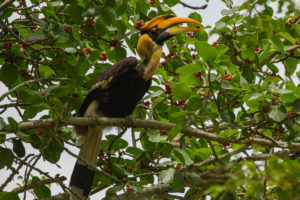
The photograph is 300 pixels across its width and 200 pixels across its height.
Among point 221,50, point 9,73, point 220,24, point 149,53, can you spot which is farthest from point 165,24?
point 9,73

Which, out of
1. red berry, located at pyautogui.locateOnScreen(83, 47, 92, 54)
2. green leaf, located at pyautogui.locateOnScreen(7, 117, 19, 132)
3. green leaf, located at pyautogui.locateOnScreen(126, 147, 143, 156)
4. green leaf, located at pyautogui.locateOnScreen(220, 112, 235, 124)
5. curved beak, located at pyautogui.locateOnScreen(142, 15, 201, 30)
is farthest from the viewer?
curved beak, located at pyautogui.locateOnScreen(142, 15, 201, 30)

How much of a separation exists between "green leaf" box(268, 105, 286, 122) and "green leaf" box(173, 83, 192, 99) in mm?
665

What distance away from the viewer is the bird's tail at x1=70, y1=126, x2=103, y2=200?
421cm

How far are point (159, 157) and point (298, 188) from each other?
108 inches

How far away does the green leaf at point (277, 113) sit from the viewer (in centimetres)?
313

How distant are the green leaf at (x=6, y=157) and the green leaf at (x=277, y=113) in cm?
208

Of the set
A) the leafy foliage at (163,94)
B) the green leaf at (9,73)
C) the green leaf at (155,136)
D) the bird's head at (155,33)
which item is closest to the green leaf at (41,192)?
the leafy foliage at (163,94)

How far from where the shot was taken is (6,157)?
3.47 m

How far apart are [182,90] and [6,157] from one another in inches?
60.4

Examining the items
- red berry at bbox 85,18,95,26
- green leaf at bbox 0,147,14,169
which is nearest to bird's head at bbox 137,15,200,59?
red berry at bbox 85,18,95,26

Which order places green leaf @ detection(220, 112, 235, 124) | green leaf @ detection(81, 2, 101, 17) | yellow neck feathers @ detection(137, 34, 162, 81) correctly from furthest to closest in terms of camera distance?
1. yellow neck feathers @ detection(137, 34, 162, 81)
2. green leaf @ detection(220, 112, 235, 124)
3. green leaf @ detection(81, 2, 101, 17)

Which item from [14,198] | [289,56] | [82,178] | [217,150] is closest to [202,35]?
[289,56]

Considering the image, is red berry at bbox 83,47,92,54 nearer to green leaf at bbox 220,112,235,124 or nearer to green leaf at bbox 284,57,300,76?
green leaf at bbox 220,112,235,124

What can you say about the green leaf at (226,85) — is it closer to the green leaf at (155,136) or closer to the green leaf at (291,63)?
the green leaf at (155,136)
